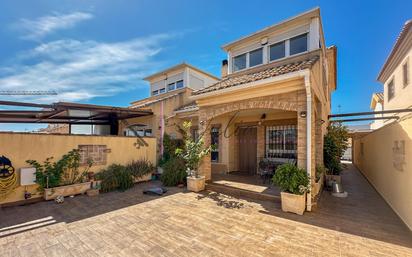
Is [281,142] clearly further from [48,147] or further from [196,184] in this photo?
[48,147]

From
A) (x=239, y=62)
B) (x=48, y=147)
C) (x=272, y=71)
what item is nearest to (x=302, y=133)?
(x=272, y=71)

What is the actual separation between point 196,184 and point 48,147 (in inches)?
235

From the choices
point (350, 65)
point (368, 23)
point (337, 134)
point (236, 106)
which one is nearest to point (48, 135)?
point (236, 106)

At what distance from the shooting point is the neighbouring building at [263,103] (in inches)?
236

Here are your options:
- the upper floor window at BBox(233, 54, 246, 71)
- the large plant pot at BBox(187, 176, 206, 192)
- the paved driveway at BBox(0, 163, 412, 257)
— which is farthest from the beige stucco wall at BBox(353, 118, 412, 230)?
the upper floor window at BBox(233, 54, 246, 71)

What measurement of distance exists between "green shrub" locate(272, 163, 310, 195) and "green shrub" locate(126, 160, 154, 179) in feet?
22.5

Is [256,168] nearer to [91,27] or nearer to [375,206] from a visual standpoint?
[375,206]

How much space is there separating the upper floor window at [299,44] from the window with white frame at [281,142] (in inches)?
143

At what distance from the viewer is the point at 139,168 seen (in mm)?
9766

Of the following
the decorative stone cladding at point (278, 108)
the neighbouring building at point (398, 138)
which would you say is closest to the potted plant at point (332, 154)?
the neighbouring building at point (398, 138)

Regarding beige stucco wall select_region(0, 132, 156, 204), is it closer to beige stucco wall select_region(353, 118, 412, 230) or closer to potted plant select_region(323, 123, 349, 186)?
potted plant select_region(323, 123, 349, 186)

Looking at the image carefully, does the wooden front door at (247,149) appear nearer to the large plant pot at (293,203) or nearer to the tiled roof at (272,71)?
the tiled roof at (272,71)

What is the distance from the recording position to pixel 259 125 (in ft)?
35.0

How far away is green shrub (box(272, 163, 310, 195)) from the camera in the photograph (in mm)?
5520
